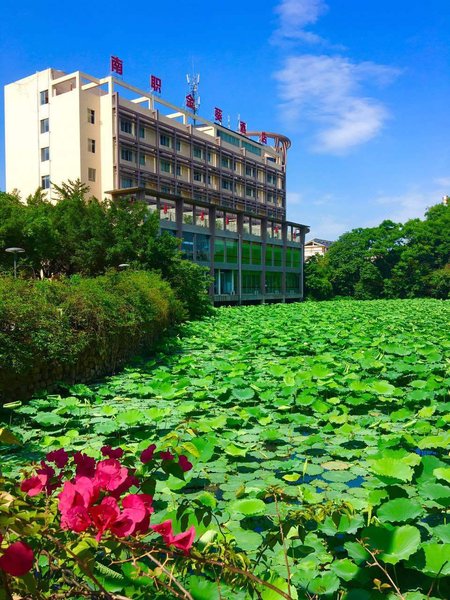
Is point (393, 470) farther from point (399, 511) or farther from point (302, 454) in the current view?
point (302, 454)

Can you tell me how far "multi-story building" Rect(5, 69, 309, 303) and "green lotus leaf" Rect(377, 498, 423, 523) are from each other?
20.6 meters

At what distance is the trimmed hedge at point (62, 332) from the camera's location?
195 inches

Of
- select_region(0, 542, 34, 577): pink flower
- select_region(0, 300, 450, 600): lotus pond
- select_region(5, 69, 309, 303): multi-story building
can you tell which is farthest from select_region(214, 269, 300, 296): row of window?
select_region(0, 542, 34, 577): pink flower

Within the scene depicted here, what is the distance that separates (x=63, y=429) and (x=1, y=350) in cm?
146

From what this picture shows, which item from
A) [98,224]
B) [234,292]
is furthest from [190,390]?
[234,292]

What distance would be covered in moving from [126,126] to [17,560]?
27900 millimetres

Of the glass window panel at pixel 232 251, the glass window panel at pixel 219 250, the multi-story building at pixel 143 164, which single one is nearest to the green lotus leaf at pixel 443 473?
the multi-story building at pixel 143 164

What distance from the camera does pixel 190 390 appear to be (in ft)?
16.6

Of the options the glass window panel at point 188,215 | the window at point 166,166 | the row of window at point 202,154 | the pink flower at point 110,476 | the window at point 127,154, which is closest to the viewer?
the pink flower at point 110,476

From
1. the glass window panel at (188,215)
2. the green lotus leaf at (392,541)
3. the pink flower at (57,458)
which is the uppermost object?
the glass window panel at (188,215)

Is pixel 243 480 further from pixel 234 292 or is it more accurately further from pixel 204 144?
pixel 204 144

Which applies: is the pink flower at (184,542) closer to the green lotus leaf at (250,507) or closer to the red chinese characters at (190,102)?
the green lotus leaf at (250,507)

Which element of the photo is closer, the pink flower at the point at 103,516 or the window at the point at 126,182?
the pink flower at the point at 103,516

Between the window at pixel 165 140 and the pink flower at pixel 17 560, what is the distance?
2990 centimetres
